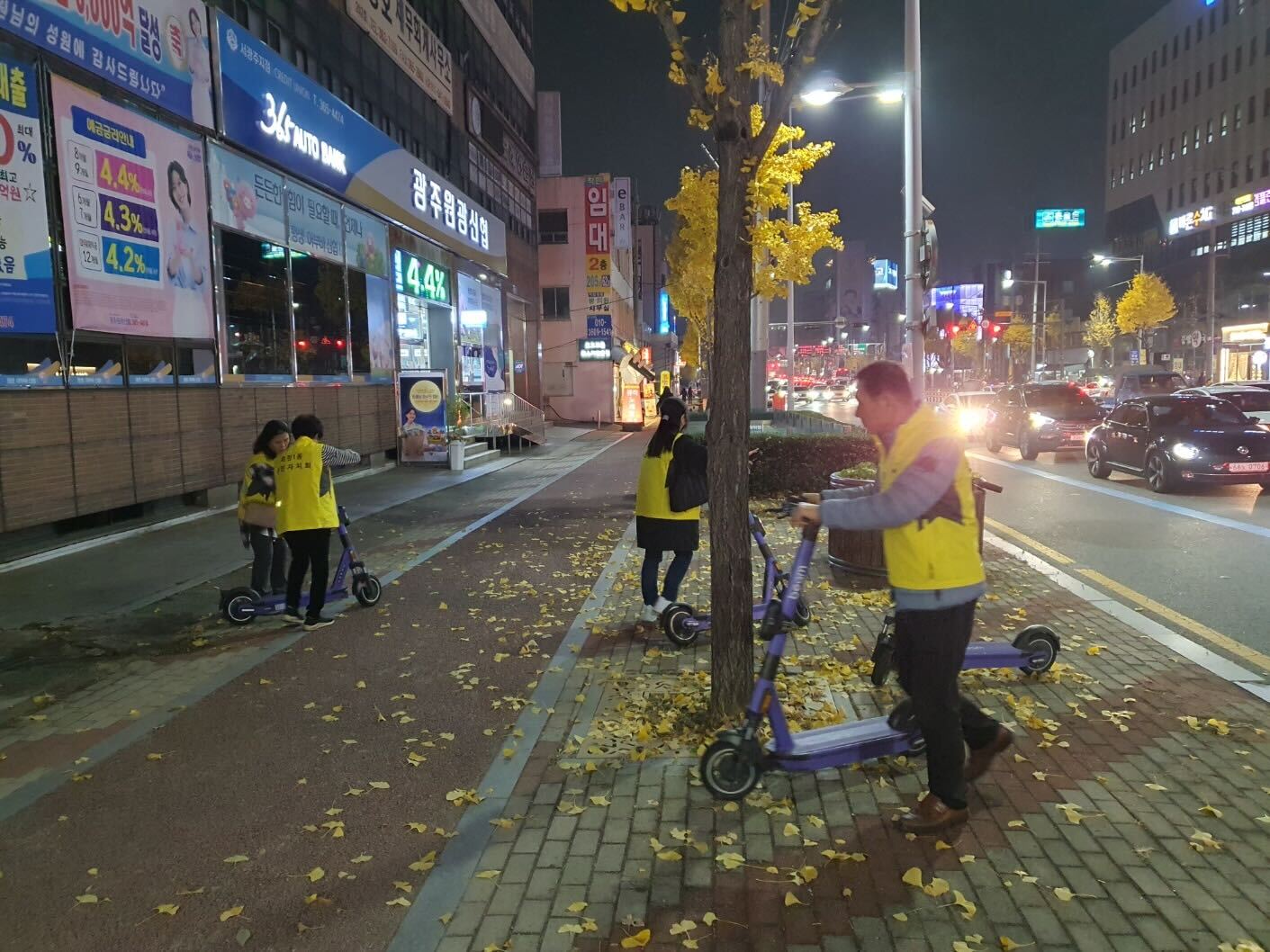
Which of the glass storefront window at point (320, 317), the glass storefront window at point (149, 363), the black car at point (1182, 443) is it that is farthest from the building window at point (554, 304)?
the glass storefront window at point (149, 363)

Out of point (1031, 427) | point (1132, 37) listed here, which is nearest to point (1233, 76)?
point (1132, 37)

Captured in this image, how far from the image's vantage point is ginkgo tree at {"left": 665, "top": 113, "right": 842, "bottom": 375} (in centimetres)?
1630

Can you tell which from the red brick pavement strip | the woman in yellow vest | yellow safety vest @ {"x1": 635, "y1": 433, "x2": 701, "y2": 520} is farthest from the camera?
yellow safety vest @ {"x1": 635, "y1": 433, "x2": 701, "y2": 520}

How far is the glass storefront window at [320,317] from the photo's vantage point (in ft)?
54.1

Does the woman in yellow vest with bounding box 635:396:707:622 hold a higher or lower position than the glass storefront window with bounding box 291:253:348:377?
lower

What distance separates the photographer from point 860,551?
25.3 feet

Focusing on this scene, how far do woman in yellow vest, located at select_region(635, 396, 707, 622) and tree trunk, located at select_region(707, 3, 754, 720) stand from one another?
1.44m

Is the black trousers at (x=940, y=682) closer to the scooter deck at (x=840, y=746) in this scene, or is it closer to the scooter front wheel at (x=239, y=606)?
the scooter deck at (x=840, y=746)

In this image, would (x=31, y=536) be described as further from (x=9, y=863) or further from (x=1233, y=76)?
(x=1233, y=76)

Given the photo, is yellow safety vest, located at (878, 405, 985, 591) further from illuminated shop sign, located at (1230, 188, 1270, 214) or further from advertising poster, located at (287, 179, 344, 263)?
illuminated shop sign, located at (1230, 188, 1270, 214)

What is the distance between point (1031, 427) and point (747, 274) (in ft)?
56.2

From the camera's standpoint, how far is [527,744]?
4523 millimetres

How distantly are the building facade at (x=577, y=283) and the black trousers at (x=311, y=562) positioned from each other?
35.5 m

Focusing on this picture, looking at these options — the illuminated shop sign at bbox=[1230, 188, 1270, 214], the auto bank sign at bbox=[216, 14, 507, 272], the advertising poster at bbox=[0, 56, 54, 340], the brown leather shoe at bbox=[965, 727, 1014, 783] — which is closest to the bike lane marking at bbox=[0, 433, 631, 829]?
the brown leather shoe at bbox=[965, 727, 1014, 783]
